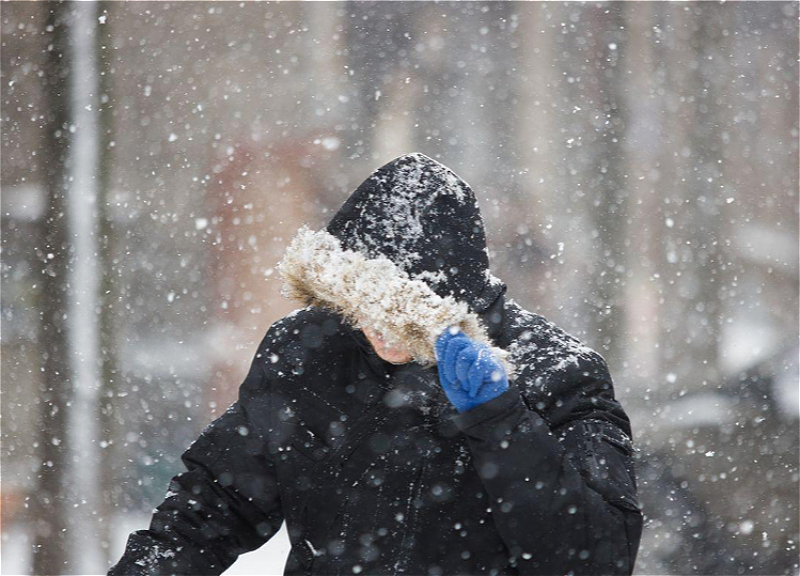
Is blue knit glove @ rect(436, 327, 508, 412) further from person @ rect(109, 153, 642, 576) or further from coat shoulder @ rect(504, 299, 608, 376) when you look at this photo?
coat shoulder @ rect(504, 299, 608, 376)

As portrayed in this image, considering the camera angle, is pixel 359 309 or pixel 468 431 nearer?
pixel 468 431

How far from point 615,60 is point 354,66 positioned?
2.32ft

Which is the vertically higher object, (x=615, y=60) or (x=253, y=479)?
(x=615, y=60)

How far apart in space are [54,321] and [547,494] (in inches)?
72.5

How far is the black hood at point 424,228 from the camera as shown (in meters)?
1.12

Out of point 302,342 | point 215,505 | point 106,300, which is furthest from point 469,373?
point 106,300

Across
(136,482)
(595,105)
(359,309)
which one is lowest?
(359,309)

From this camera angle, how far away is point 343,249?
45.7 inches

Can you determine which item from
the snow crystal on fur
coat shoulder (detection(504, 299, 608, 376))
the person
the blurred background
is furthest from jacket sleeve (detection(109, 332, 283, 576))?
the blurred background

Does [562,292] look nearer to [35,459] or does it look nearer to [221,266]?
[221,266]

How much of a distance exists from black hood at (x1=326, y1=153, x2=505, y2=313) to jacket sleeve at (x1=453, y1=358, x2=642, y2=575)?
191 mm

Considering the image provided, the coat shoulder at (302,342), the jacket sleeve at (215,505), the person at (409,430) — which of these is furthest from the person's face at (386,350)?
the jacket sleeve at (215,505)

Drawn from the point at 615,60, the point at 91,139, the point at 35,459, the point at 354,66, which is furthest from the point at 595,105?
the point at 35,459

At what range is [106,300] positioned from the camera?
2.43 metres
